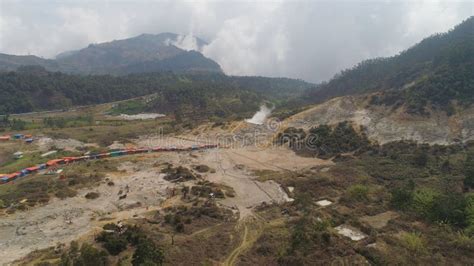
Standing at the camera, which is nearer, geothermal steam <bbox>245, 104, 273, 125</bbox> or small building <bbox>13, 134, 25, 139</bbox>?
small building <bbox>13, 134, 25, 139</bbox>

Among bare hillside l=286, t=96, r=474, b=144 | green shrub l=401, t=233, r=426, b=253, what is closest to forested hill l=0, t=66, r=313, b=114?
bare hillside l=286, t=96, r=474, b=144

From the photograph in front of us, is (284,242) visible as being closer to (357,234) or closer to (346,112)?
(357,234)

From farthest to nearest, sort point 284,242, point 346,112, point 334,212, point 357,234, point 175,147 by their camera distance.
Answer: point 346,112, point 175,147, point 334,212, point 357,234, point 284,242

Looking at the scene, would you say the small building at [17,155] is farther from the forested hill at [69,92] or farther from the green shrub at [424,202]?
the forested hill at [69,92]

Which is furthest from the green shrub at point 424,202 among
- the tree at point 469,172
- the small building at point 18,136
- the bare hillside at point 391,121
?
the small building at point 18,136

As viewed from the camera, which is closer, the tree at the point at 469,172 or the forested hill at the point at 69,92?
the tree at the point at 469,172

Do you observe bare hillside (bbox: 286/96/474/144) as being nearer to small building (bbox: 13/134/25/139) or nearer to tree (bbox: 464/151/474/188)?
tree (bbox: 464/151/474/188)

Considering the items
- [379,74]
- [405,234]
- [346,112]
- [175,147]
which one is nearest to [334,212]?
[405,234]

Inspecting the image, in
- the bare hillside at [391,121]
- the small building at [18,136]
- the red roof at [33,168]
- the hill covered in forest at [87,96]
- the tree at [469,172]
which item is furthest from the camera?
the hill covered in forest at [87,96]

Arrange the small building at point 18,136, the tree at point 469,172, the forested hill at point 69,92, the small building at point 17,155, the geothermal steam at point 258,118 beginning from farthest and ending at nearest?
the forested hill at point 69,92 < the geothermal steam at point 258,118 < the small building at point 18,136 < the small building at point 17,155 < the tree at point 469,172

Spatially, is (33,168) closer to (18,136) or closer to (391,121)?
(18,136)

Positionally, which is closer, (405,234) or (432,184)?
(405,234)
